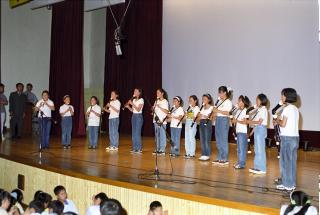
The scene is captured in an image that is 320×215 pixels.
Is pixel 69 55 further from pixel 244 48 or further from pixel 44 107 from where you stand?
pixel 244 48

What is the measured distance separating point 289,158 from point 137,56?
314 inches

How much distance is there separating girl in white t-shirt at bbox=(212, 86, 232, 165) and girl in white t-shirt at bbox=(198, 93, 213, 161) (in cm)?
29

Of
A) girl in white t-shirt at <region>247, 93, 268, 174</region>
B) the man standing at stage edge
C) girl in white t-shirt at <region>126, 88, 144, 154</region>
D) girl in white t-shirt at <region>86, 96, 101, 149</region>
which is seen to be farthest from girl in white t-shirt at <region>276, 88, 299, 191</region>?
the man standing at stage edge

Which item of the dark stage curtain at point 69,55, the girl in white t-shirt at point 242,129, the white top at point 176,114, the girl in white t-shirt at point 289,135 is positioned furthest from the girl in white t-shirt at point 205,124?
the dark stage curtain at point 69,55

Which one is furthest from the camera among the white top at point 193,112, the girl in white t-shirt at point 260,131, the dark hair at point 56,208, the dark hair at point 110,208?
the white top at point 193,112

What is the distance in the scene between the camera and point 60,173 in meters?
6.63

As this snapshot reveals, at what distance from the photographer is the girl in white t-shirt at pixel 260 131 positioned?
621cm

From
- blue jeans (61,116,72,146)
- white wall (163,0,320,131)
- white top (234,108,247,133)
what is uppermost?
white wall (163,0,320,131)

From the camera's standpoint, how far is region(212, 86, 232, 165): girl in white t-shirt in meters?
7.02

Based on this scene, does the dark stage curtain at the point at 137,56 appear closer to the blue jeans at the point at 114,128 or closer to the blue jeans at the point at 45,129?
the blue jeans at the point at 114,128

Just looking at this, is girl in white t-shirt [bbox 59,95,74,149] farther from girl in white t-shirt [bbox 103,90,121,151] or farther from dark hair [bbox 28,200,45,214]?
dark hair [bbox 28,200,45,214]

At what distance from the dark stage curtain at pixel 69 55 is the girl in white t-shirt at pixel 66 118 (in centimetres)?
279

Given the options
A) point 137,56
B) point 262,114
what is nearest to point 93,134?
point 137,56

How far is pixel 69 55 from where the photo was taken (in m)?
12.5
